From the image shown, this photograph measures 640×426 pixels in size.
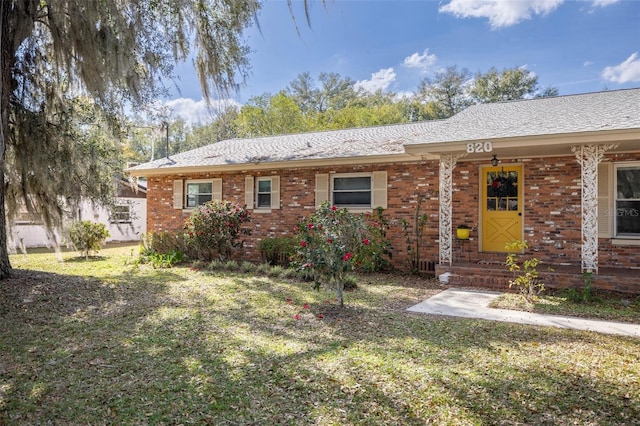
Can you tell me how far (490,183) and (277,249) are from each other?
5341 millimetres

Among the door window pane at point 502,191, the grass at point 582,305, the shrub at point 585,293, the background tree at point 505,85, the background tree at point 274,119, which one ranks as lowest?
the grass at point 582,305

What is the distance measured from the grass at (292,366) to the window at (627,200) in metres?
4.57

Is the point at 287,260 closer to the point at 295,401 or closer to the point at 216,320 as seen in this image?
the point at 216,320

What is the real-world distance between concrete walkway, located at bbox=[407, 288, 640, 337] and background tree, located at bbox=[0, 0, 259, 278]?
5553 mm

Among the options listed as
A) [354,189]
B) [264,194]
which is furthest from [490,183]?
[264,194]

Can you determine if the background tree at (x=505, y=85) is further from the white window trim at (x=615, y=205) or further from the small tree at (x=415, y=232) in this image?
the small tree at (x=415, y=232)

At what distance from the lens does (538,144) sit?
7.28m

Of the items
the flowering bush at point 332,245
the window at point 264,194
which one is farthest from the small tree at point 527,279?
the window at point 264,194

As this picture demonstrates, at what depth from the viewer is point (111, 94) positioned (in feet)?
23.5

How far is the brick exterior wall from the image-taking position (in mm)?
8445

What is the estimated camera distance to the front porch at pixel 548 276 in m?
6.91

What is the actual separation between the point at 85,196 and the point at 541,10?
24088mm

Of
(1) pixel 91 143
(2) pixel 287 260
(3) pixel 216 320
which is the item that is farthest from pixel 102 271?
(3) pixel 216 320

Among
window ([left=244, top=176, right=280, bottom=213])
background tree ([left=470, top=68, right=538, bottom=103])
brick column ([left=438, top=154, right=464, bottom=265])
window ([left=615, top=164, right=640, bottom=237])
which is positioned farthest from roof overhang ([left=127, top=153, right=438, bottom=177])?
background tree ([left=470, top=68, right=538, bottom=103])
